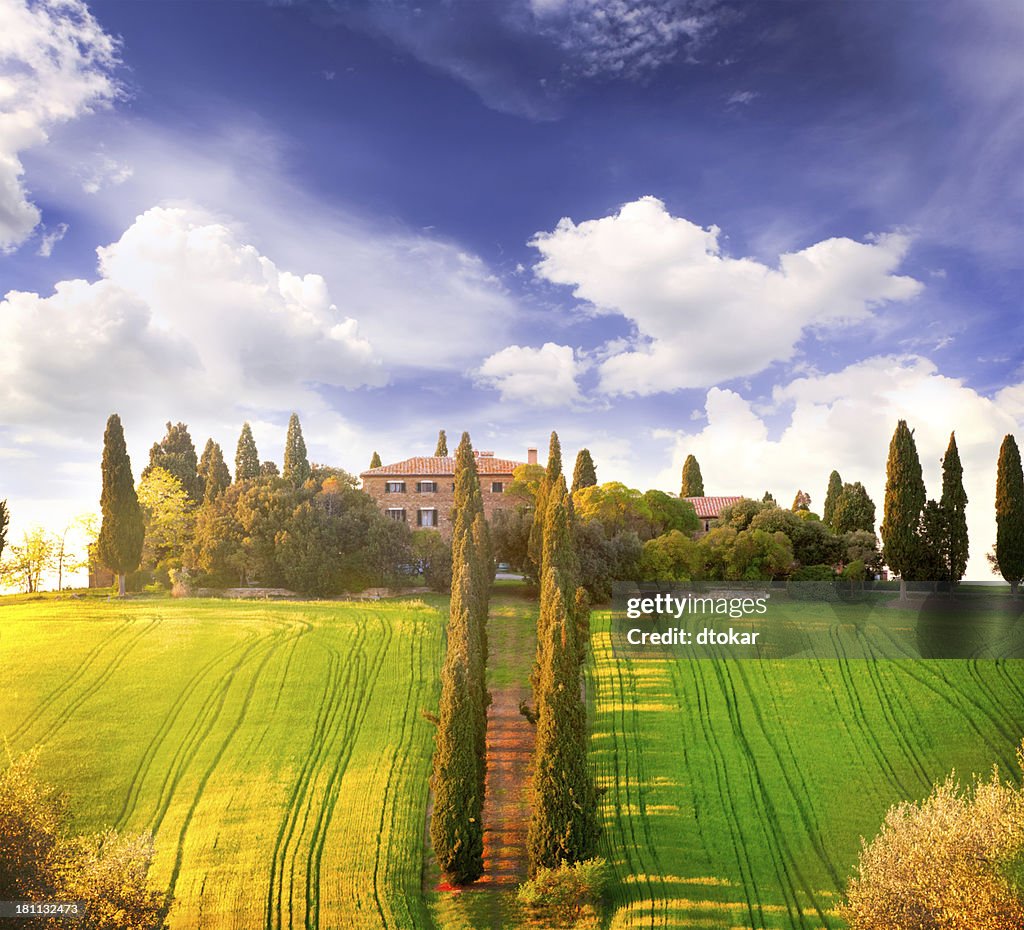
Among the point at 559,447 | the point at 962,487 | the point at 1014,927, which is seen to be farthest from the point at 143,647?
the point at 962,487

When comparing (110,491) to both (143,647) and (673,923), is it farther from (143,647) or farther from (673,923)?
(673,923)

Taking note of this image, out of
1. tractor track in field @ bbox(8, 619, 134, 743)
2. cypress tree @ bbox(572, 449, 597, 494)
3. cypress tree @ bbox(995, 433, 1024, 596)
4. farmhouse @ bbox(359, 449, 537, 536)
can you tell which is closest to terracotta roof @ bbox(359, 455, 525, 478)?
farmhouse @ bbox(359, 449, 537, 536)

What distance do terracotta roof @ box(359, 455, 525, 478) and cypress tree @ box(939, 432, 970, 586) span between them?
2369 centimetres

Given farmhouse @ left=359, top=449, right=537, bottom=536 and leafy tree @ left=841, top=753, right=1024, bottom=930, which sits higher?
farmhouse @ left=359, top=449, right=537, bottom=536

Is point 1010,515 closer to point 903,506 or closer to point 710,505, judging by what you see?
point 903,506

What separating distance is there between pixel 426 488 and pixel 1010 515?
104 ft

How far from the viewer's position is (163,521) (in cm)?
4425

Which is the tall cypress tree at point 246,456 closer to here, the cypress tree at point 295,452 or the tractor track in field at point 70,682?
the cypress tree at point 295,452

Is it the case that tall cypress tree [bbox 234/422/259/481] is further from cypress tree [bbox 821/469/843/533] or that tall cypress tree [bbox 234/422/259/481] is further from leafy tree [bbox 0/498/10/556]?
cypress tree [bbox 821/469/843/533]

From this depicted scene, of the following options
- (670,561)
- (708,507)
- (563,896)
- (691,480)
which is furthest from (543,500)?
(691,480)

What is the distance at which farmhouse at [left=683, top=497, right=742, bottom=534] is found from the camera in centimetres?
5525

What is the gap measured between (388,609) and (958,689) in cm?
2152

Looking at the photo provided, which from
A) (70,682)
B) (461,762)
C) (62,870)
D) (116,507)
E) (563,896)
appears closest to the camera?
(62,870)

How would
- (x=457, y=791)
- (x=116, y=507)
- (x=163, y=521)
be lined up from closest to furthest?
(x=457, y=791) < (x=116, y=507) < (x=163, y=521)
